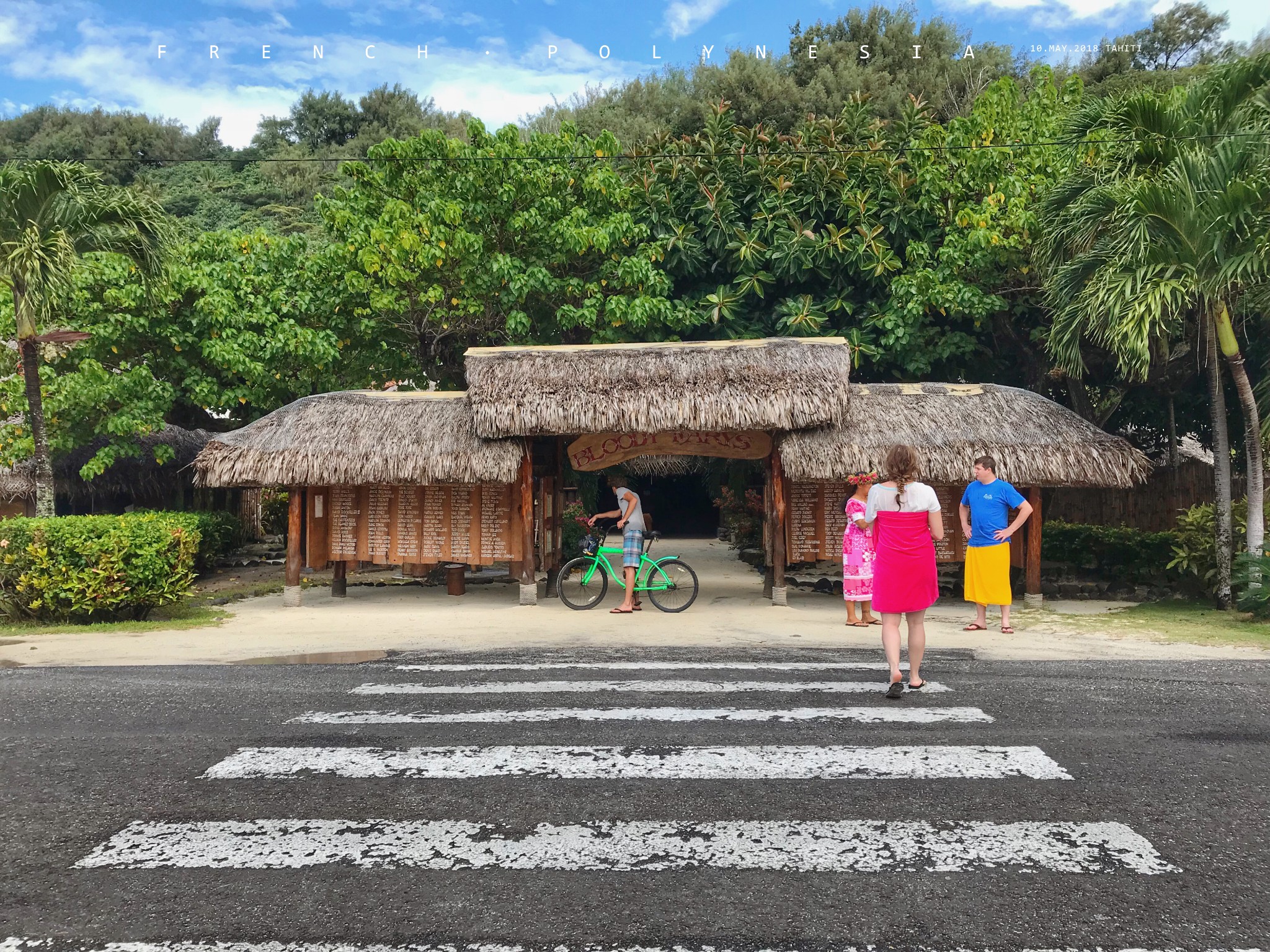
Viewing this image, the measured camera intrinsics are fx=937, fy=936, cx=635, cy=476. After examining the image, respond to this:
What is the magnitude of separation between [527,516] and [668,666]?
5.66 m

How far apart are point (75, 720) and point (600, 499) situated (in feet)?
71.5

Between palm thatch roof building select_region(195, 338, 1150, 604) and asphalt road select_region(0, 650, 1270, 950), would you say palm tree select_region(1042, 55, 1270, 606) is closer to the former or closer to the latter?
palm thatch roof building select_region(195, 338, 1150, 604)

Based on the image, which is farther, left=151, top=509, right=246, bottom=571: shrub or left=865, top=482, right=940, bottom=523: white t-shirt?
left=151, top=509, right=246, bottom=571: shrub

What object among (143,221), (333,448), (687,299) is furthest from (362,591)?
(687,299)

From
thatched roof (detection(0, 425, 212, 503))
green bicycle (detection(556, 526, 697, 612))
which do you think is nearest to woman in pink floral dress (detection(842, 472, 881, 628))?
green bicycle (detection(556, 526, 697, 612))

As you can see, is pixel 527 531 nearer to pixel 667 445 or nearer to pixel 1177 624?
pixel 667 445

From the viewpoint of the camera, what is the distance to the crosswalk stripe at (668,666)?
7648 millimetres

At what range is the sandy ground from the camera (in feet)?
29.0

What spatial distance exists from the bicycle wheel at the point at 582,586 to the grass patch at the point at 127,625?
423 centimetres

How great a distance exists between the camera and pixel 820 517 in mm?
13391

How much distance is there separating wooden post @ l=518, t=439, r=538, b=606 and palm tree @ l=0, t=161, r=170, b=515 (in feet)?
18.3

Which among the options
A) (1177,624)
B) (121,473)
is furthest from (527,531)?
(121,473)

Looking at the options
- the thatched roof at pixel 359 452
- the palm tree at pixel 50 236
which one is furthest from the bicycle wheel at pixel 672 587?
the palm tree at pixel 50 236

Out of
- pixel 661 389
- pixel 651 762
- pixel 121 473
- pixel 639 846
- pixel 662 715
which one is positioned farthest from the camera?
pixel 121 473
